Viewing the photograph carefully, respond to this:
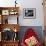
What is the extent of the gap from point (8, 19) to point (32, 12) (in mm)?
913

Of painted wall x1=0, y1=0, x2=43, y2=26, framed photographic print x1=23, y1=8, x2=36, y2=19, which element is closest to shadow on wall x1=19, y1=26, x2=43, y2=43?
painted wall x1=0, y1=0, x2=43, y2=26

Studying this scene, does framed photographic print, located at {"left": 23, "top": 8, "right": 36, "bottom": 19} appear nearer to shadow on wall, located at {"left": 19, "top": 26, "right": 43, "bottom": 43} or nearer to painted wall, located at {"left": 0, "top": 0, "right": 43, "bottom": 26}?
painted wall, located at {"left": 0, "top": 0, "right": 43, "bottom": 26}

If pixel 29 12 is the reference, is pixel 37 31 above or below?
below

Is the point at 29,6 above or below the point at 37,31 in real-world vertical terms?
above


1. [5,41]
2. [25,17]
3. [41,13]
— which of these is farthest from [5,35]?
[41,13]

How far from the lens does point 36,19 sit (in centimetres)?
556

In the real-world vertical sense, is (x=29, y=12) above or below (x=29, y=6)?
below

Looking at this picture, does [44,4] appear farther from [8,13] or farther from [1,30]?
[1,30]

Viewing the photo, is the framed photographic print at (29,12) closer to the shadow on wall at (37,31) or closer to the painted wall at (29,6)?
the painted wall at (29,6)

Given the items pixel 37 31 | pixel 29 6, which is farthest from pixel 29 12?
pixel 37 31

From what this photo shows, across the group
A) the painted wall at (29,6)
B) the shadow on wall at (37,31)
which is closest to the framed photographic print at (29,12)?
the painted wall at (29,6)

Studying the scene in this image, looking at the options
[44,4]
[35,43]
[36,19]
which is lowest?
[35,43]

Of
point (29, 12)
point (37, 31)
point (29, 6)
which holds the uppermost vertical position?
point (29, 6)

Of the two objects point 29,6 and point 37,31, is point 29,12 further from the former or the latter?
point 37,31
